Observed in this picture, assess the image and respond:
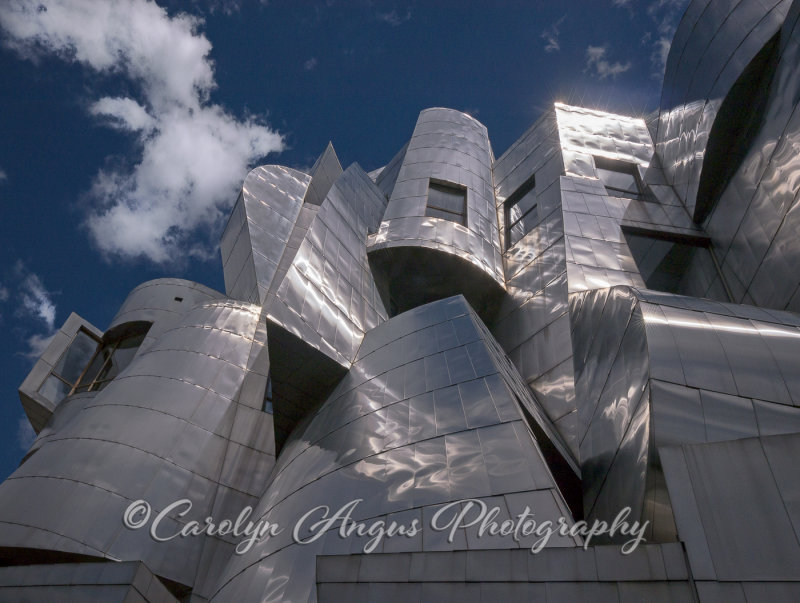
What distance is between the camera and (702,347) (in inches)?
406

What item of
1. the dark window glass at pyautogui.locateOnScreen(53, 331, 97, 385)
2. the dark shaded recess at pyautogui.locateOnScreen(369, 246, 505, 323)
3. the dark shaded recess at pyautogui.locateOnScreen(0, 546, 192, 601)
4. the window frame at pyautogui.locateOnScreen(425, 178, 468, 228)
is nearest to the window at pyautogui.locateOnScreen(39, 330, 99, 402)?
the dark window glass at pyautogui.locateOnScreen(53, 331, 97, 385)

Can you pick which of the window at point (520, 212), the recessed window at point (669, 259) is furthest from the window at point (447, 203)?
the recessed window at point (669, 259)

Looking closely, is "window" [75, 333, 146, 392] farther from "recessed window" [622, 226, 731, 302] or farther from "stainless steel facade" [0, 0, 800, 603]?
"recessed window" [622, 226, 731, 302]

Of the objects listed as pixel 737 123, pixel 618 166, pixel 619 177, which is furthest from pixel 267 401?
pixel 618 166

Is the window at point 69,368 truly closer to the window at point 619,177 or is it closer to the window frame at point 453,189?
the window frame at point 453,189

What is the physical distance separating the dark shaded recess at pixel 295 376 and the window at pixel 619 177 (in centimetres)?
1597

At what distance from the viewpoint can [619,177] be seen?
26.2 metres

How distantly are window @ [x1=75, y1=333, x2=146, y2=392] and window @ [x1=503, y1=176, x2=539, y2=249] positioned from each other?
17977mm

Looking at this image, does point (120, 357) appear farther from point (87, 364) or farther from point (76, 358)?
point (76, 358)

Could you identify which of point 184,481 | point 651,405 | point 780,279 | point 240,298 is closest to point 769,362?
point 651,405

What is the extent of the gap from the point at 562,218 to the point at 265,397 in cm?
1295

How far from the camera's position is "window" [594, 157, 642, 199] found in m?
25.3

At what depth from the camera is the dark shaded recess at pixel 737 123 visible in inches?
669

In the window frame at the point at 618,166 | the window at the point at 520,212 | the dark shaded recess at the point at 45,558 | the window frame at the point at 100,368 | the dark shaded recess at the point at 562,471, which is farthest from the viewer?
the window frame at the point at 618,166
